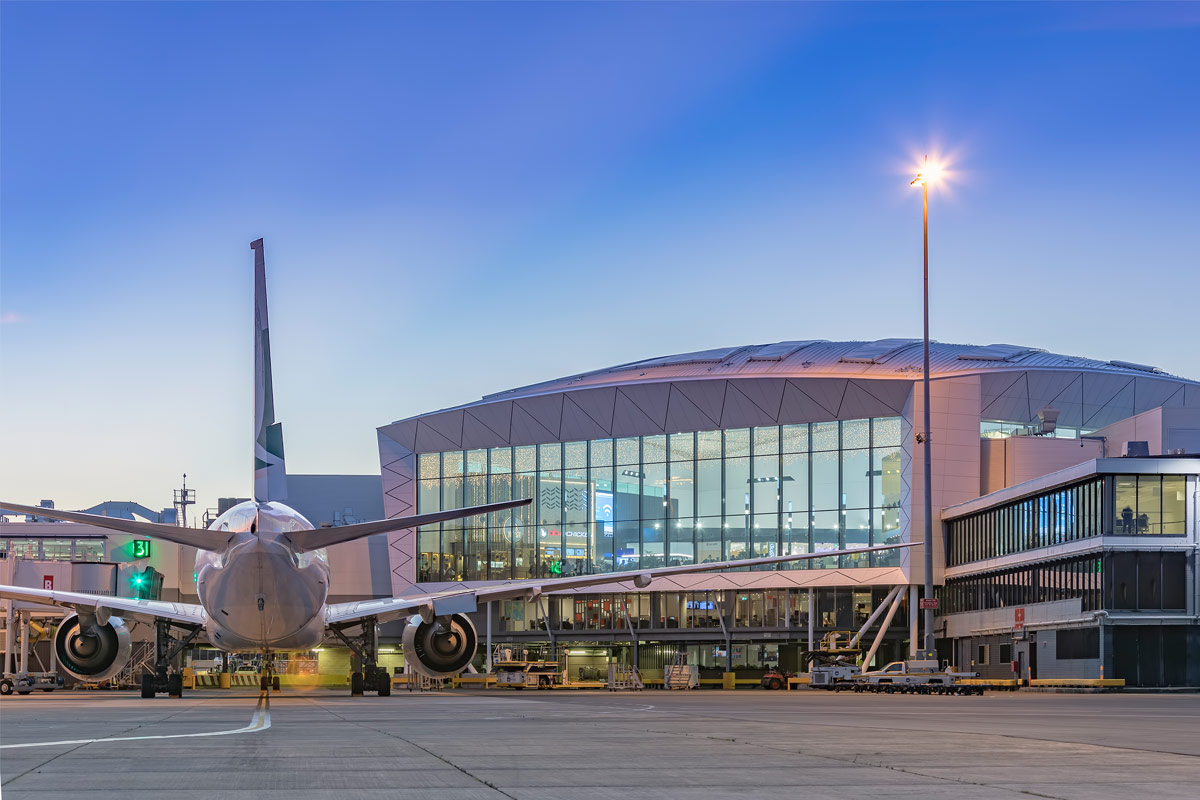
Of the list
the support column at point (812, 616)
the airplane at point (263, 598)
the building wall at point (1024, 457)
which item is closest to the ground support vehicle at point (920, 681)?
the airplane at point (263, 598)

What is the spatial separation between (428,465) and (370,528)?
64.6 metres

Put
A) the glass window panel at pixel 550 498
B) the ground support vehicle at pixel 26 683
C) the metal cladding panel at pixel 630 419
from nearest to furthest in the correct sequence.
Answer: the ground support vehicle at pixel 26 683
the metal cladding panel at pixel 630 419
the glass window panel at pixel 550 498

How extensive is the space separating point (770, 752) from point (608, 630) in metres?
71.2

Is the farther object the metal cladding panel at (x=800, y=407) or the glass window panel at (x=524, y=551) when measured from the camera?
the glass window panel at (x=524, y=551)

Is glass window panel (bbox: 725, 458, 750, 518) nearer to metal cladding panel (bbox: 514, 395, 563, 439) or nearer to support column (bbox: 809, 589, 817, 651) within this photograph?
support column (bbox: 809, 589, 817, 651)

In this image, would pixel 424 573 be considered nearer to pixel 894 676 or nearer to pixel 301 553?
pixel 894 676

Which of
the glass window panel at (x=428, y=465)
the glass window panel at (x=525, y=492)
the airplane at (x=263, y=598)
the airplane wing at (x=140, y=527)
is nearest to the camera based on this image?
the airplane wing at (x=140, y=527)

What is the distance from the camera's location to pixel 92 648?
38.3 metres

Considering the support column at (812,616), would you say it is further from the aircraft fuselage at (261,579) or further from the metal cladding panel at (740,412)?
the aircraft fuselage at (261,579)

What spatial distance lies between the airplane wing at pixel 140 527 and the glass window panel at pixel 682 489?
5165 cm

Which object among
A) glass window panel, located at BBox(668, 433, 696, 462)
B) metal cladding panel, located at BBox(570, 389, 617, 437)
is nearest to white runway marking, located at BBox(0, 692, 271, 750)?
glass window panel, located at BBox(668, 433, 696, 462)

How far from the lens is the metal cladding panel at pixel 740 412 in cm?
7678

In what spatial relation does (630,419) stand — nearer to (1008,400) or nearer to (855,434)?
(855,434)

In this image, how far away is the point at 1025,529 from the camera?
64188mm
